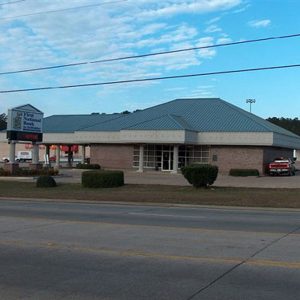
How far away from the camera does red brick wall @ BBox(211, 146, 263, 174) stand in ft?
175

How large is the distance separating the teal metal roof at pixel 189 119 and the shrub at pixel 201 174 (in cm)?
2123

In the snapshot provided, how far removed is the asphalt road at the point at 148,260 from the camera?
7.02 meters

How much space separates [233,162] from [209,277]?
1843 inches

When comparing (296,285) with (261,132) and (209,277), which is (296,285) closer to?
(209,277)

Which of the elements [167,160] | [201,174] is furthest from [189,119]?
[201,174]

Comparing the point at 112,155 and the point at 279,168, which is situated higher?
the point at 112,155

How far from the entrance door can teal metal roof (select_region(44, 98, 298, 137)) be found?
361cm

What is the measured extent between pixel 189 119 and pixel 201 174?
89.9ft

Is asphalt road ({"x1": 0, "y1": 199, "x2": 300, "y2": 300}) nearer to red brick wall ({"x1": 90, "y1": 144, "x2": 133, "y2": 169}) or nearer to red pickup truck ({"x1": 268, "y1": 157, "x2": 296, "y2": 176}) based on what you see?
red pickup truck ({"x1": 268, "y1": 157, "x2": 296, "y2": 176})

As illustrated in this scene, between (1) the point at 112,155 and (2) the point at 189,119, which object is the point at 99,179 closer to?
(2) the point at 189,119

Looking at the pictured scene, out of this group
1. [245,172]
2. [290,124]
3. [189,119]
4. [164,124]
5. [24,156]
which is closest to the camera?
[245,172]

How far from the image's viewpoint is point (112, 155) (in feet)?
194

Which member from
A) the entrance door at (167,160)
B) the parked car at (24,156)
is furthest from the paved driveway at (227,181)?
the parked car at (24,156)

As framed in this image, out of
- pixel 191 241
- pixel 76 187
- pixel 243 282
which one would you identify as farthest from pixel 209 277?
pixel 76 187
